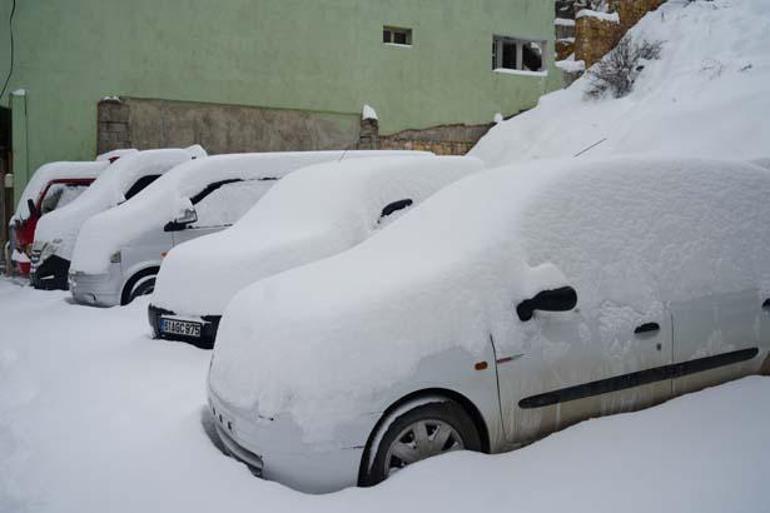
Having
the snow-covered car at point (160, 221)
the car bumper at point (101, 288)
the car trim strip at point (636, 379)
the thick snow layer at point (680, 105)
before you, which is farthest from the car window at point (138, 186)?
the thick snow layer at point (680, 105)

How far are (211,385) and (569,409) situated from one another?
1870mm

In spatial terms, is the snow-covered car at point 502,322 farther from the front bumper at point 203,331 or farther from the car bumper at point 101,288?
the car bumper at point 101,288

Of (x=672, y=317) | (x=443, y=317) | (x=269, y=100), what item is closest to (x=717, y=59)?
(x=269, y=100)

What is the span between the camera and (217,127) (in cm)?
1570

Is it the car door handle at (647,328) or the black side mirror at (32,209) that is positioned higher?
the black side mirror at (32,209)

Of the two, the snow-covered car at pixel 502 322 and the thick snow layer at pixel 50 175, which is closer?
the snow-covered car at pixel 502 322

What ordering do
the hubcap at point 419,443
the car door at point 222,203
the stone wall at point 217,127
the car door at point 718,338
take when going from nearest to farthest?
the hubcap at point 419,443
the car door at point 718,338
the car door at point 222,203
the stone wall at point 217,127

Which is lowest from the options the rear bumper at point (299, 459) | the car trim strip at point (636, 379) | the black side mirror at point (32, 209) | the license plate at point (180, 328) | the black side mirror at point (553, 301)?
the rear bumper at point (299, 459)

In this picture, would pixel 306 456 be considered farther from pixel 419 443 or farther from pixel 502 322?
pixel 502 322

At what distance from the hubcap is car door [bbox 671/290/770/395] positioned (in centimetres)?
136

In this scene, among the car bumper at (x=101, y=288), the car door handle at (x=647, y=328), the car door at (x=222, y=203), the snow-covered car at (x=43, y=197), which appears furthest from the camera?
the snow-covered car at (x=43, y=197)

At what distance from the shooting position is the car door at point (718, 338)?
3.46 meters

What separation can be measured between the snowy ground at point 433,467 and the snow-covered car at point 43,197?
7507 millimetres

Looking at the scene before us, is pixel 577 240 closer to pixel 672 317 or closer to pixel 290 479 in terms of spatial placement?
pixel 672 317
